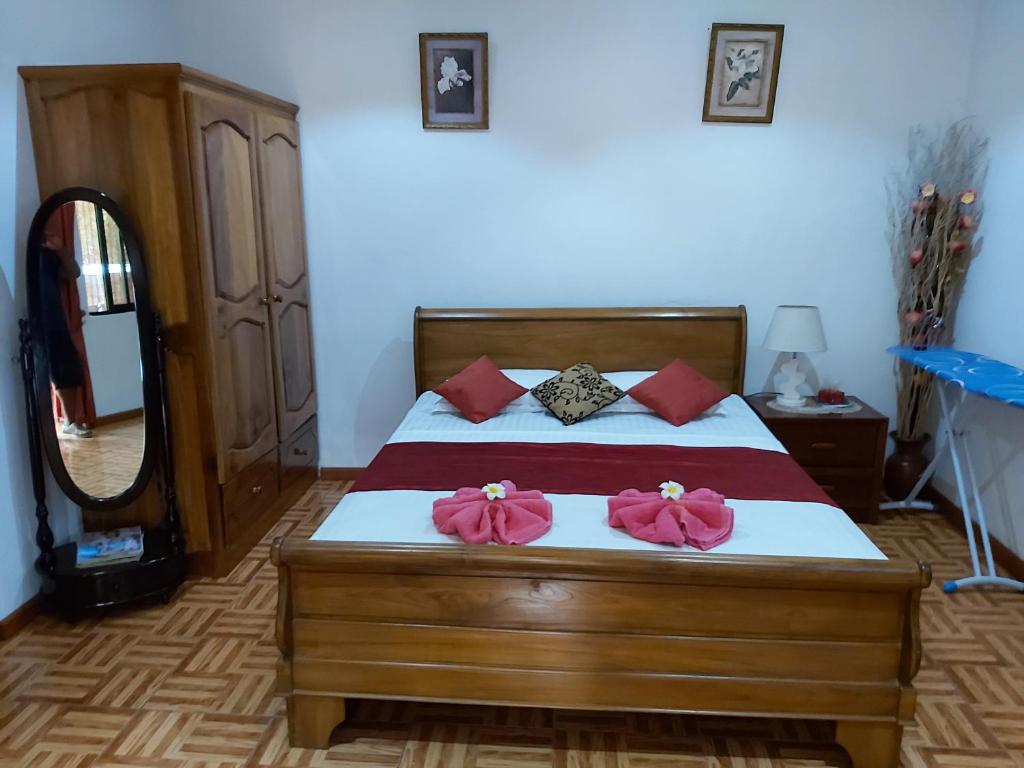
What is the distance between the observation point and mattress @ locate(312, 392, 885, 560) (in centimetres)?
216

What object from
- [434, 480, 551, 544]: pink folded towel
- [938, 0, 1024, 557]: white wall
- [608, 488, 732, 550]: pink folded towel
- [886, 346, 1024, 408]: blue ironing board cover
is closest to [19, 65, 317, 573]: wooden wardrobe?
[434, 480, 551, 544]: pink folded towel

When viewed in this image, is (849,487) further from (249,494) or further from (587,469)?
(249,494)

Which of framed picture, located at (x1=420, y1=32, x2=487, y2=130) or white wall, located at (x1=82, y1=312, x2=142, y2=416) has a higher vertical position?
framed picture, located at (x1=420, y1=32, x2=487, y2=130)

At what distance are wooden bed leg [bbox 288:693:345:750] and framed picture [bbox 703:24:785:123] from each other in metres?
3.00

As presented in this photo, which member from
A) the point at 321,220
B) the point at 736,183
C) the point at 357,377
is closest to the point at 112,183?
the point at 321,220

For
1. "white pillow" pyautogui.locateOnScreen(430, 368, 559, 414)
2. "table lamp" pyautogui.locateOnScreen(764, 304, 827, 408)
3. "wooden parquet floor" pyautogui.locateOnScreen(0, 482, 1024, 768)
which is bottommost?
"wooden parquet floor" pyautogui.locateOnScreen(0, 482, 1024, 768)

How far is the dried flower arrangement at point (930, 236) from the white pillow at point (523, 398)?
174 centimetres

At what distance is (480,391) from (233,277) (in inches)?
44.2

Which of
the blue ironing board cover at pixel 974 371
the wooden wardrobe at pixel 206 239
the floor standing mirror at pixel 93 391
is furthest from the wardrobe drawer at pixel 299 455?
the blue ironing board cover at pixel 974 371

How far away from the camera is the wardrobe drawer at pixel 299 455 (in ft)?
12.2

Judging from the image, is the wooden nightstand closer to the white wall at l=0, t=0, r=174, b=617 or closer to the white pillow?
the white pillow

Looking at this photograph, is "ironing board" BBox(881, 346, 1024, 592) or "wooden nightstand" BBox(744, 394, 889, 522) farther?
"wooden nightstand" BBox(744, 394, 889, 522)

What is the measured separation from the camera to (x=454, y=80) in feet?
12.0

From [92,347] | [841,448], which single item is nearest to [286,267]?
[92,347]
